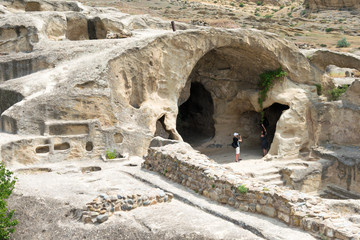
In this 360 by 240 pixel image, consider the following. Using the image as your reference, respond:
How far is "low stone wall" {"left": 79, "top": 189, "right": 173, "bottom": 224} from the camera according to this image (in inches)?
236

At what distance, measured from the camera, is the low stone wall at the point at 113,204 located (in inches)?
236

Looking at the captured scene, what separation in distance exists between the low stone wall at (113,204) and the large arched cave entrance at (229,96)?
9.95 metres

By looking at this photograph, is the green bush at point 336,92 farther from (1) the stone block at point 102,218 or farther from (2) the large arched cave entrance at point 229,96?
(1) the stone block at point 102,218

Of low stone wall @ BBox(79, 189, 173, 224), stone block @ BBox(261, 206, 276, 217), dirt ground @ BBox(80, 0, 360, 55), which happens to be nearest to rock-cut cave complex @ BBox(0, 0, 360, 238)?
low stone wall @ BBox(79, 189, 173, 224)

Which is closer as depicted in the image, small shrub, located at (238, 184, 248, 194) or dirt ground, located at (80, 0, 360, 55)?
small shrub, located at (238, 184, 248, 194)

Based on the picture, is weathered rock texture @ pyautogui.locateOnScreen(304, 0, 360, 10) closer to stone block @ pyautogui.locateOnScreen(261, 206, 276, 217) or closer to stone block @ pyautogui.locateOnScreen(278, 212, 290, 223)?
stone block @ pyautogui.locateOnScreen(261, 206, 276, 217)

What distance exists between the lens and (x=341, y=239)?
5.12 m

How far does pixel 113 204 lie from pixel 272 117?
525 inches

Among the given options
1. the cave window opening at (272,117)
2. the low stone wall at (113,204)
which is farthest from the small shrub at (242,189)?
the cave window opening at (272,117)

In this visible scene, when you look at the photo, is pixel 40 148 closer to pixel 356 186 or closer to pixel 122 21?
pixel 122 21

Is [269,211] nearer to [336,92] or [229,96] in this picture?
[336,92]

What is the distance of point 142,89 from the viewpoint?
12953 millimetres

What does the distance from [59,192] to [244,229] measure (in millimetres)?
3767

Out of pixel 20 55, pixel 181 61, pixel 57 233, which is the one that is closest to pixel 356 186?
pixel 181 61
